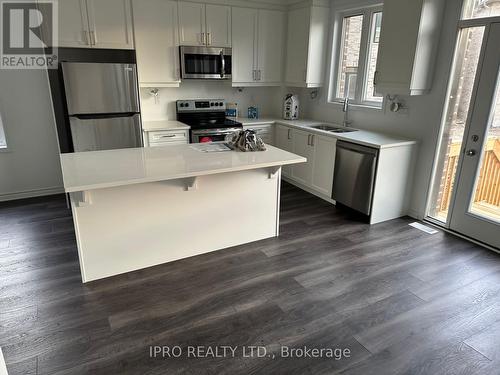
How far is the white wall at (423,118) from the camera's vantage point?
3338 mm

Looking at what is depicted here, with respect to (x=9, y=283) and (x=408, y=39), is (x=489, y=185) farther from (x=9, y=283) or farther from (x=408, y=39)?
(x=9, y=283)

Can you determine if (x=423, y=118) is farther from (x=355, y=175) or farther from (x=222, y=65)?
(x=222, y=65)

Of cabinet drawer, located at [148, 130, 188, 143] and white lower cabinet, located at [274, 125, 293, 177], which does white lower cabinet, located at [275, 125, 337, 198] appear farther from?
cabinet drawer, located at [148, 130, 188, 143]

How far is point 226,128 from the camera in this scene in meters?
4.61

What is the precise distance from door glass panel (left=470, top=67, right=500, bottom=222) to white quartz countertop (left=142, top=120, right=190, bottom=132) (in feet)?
10.7

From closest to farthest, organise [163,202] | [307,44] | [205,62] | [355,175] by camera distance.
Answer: [163,202], [355,175], [205,62], [307,44]

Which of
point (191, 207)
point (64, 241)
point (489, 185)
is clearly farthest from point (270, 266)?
point (489, 185)

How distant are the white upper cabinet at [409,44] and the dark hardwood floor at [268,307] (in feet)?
5.13

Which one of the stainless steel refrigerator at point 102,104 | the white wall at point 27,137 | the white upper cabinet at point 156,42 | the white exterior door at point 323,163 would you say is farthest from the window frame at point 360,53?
the white wall at point 27,137

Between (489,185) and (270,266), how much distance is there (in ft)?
7.34

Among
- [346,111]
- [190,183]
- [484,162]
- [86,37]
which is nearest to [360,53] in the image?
[346,111]

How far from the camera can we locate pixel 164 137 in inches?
171

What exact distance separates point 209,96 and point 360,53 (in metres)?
2.16

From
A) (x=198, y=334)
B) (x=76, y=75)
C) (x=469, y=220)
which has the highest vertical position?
(x=76, y=75)
